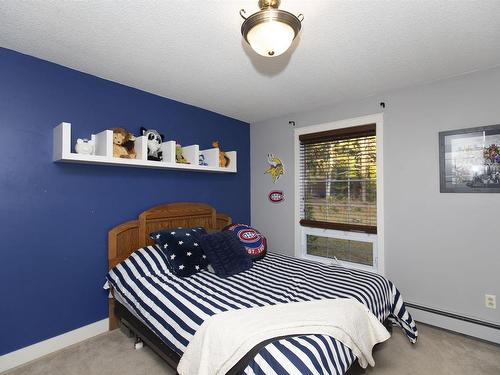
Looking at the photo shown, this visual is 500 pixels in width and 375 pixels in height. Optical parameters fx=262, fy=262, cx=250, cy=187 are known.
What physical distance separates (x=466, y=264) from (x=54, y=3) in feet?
11.8

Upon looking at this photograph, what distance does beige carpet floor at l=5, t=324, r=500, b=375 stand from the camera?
1.89m

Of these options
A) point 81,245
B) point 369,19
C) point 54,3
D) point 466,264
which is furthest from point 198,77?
point 466,264

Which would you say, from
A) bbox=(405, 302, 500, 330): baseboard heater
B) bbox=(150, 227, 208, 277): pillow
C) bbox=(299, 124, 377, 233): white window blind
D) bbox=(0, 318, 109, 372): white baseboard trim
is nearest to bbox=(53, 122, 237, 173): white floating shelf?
bbox=(150, 227, 208, 277): pillow

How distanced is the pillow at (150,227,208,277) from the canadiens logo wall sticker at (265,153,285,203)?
4.75 feet

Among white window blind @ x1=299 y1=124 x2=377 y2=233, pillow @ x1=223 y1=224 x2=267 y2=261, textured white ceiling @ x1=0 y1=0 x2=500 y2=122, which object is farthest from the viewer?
white window blind @ x1=299 y1=124 x2=377 y2=233

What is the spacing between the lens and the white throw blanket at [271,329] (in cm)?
134

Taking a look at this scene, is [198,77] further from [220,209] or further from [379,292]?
[379,292]

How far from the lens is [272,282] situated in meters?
2.14

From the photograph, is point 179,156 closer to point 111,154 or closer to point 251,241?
point 111,154

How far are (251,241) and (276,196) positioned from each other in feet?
3.29

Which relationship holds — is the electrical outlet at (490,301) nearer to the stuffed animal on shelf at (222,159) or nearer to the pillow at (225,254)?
the pillow at (225,254)

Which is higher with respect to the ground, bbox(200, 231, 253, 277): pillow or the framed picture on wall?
the framed picture on wall

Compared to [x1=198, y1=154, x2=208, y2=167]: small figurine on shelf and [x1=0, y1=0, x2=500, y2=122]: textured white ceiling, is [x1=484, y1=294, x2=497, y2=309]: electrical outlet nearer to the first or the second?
[x1=0, y1=0, x2=500, y2=122]: textured white ceiling

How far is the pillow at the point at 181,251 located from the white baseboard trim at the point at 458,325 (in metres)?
2.17
